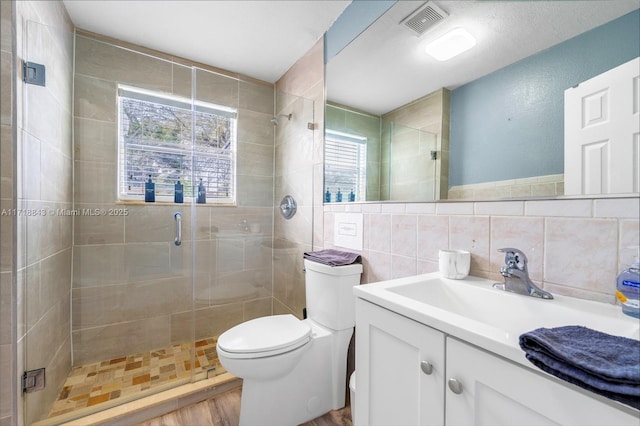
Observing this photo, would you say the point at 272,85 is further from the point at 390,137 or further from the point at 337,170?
the point at 390,137

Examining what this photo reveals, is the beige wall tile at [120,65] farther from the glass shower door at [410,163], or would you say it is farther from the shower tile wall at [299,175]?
the glass shower door at [410,163]

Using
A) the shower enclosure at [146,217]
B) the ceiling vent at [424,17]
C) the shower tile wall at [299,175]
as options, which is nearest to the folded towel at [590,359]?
the ceiling vent at [424,17]

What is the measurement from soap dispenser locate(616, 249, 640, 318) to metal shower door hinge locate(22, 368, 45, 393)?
2.22m

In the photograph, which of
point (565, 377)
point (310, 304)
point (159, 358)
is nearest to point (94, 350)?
point (159, 358)

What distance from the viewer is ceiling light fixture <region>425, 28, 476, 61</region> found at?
108cm

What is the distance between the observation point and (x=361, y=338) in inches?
34.2

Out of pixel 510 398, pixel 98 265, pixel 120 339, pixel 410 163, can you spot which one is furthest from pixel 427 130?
pixel 120 339

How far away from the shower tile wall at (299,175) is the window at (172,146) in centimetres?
43

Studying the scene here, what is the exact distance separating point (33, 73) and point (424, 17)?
1.88 metres

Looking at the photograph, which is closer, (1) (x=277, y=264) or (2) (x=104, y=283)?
(2) (x=104, y=283)

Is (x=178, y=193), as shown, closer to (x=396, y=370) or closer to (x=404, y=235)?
(x=404, y=235)

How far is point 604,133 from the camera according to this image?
0.72 metres

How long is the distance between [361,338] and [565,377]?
20.9 inches

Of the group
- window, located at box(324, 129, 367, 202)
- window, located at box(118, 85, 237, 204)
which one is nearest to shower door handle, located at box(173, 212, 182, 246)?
window, located at box(118, 85, 237, 204)
